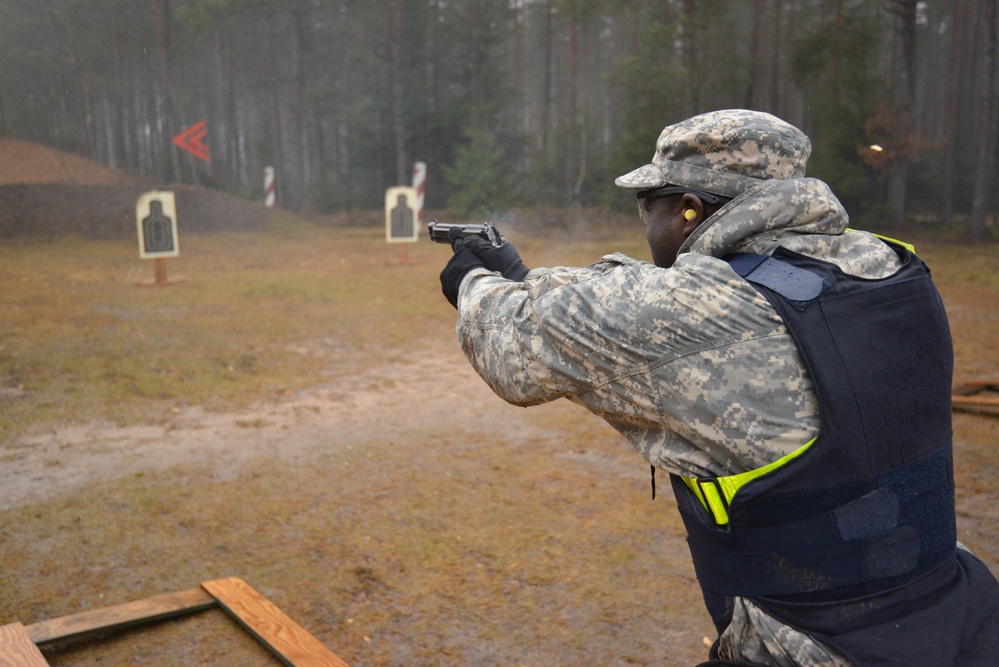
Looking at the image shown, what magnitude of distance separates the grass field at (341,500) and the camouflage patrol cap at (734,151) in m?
1.62

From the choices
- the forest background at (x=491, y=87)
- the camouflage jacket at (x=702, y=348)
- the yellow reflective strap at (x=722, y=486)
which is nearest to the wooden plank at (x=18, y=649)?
the camouflage jacket at (x=702, y=348)

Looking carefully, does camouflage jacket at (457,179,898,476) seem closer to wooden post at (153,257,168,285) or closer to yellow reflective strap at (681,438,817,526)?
yellow reflective strap at (681,438,817,526)

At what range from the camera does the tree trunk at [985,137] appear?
41.5 feet

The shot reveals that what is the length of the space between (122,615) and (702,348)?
6.88 ft

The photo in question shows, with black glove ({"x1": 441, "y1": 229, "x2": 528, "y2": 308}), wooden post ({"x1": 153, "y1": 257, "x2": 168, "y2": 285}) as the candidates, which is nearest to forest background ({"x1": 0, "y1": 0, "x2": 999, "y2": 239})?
wooden post ({"x1": 153, "y1": 257, "x2": 168, "y2": 285})

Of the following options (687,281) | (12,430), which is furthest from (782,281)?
(12,430)

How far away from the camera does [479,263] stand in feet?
5.45

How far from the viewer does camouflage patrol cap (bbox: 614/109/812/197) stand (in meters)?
1.31

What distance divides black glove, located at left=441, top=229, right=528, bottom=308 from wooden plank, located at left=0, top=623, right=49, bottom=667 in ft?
4.96

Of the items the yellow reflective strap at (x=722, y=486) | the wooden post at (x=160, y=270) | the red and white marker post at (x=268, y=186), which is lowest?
the wooden post at (x=160, y=270)

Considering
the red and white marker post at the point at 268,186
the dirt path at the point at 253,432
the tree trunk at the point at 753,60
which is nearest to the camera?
the dirt path at the point at 253,432

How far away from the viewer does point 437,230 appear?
208 centimetres

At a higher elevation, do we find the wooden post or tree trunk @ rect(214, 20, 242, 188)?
tree trunk @ rect(214, 20, 242, 188)

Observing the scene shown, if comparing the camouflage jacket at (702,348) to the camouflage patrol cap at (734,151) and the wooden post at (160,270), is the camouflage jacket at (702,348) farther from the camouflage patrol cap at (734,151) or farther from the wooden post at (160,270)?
the wooden post at (160,270)
